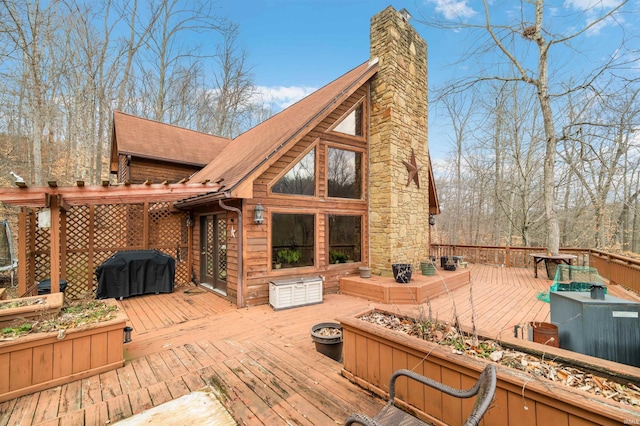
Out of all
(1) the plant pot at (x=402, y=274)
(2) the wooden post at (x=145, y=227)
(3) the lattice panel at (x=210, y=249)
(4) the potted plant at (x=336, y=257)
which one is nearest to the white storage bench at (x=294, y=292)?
(4) the potted plant at (x=336, y=257)

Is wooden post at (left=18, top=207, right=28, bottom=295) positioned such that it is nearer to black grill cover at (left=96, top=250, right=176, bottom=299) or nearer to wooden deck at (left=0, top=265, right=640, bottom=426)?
black grill cover at (left=96, top=250, right=176, bottom=299)

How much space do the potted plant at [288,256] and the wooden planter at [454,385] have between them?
320 centimetres

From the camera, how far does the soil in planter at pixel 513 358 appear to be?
67.1 inches

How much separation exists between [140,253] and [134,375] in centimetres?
430

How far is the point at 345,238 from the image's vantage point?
23.1 ft

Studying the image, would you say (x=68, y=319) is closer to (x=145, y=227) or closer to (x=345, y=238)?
(x=145, y=227)

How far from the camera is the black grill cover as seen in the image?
609 centimetres

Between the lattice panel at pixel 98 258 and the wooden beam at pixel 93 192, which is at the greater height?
the wooden beam at pixel 93 192

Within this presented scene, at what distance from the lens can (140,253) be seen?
662 centimetres

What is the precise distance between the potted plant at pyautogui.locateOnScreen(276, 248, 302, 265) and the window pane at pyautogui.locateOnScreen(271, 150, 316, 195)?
1.26 m

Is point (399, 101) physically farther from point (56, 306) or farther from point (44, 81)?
point (44, 81)

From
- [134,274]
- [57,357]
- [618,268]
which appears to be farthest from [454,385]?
[618,268]

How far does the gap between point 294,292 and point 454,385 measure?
3781 mm

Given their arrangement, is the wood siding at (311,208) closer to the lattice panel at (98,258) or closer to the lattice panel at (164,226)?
the lattice panel at (164,226)
